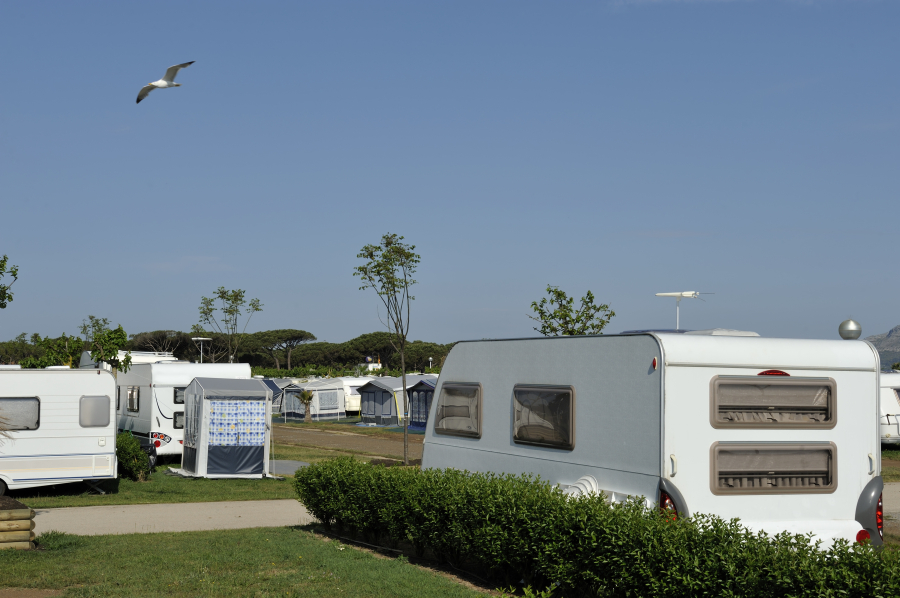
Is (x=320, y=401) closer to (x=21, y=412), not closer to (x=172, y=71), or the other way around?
(x=21, y=412)

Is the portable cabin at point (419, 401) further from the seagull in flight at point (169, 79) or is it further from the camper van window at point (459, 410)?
the camper van window at point (459, 410)

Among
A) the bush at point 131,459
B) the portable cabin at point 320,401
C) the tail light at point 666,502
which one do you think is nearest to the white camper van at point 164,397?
the bush at point 131,459

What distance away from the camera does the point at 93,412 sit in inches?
577

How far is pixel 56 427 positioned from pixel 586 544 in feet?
37.6

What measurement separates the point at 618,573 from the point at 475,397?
3050 millimetres

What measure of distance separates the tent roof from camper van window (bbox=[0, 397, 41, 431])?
3.58 metres

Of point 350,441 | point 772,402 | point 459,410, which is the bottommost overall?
point 350,441

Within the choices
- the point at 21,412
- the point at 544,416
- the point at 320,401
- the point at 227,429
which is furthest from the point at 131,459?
the point at 320,401

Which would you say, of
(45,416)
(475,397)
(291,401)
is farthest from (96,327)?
(475,397)

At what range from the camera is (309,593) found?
21.9ft

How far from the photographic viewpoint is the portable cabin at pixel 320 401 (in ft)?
156

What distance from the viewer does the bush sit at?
17047mm

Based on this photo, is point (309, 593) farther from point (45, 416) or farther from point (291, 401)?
point (291, 401)

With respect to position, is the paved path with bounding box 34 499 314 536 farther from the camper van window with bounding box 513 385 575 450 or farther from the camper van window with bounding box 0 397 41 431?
the camper van window with bounding box 513 385 575 450
